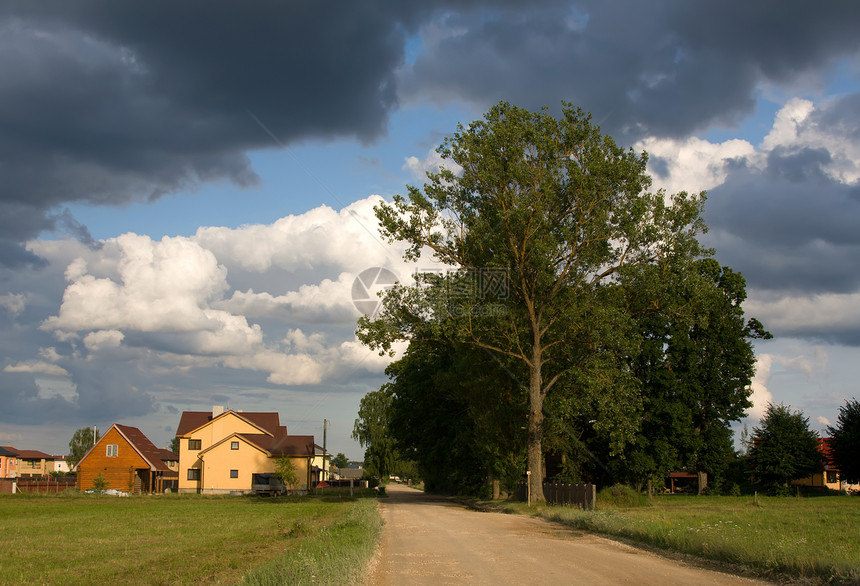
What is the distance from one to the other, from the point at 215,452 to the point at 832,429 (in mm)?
53960

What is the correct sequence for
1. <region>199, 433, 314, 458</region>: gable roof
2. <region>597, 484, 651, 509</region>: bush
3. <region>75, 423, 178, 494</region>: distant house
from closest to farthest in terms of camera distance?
<region>597, 484, 651, 509</region>: bush
<region>75, 423, 178, 494</region>: distant house
<region>199, 433, 314, 458</region>: gable roof

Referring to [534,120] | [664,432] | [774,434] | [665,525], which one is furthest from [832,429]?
[665,525]

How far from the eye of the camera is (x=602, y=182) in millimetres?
33625

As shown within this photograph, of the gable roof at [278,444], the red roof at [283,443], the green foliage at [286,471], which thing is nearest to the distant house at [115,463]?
the gable roof at [278,444]

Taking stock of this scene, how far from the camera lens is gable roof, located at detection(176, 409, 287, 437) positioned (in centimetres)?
7288

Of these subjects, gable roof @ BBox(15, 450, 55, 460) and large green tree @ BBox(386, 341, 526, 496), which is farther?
gable roof @ BBox(15, 450, 55, 460)

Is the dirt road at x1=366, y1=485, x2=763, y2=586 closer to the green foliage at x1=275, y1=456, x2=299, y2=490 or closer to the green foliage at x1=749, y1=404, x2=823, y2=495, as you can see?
the green foliage at x1=749, y1=404, x2=823, y2=495

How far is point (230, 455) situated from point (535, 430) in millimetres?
41803

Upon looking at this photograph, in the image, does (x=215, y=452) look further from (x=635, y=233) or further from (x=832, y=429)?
(x=832, y=429)

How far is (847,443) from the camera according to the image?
172ft

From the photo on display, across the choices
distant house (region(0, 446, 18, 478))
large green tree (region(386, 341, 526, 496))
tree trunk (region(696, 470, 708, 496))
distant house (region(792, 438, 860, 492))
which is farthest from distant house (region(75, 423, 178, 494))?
distant house (region(0, 446, 18, 478))

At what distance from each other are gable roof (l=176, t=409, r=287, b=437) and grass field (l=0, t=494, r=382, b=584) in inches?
1592

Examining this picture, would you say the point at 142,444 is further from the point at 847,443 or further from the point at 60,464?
the point at 60,464

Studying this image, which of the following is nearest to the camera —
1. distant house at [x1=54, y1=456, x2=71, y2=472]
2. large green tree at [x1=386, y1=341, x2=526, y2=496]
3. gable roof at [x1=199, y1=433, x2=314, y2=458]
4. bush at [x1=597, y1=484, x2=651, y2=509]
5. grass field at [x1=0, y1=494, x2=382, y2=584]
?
grass field at [x1=0, y1=494, x2=382, y2=584]
